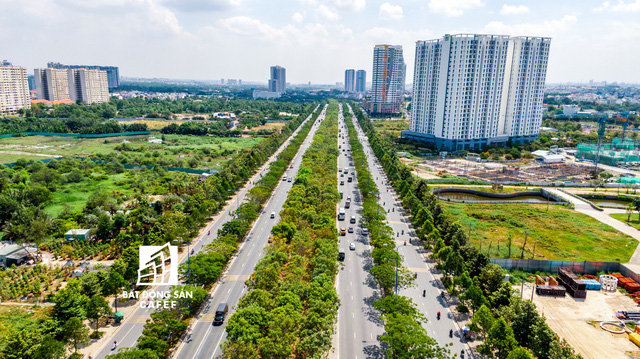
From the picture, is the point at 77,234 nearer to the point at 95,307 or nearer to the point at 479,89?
the point at 95,307

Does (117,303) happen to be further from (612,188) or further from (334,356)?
(612,188)

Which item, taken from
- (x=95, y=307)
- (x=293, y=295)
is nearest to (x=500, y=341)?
(x=293, y=295)

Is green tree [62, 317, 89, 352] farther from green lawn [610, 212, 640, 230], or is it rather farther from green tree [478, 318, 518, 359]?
green lawn [610, 212, 640, 230]

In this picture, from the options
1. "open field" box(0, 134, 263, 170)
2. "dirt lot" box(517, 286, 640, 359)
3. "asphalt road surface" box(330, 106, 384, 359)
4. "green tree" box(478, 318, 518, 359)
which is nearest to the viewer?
"green tree" box(478, 318, 518, 359)

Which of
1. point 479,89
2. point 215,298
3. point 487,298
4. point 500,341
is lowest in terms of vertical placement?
point 215,298

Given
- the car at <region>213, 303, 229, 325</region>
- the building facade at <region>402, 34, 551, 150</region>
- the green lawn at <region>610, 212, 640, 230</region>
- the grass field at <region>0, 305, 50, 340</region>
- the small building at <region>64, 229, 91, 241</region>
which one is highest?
the building facade at <region>402, 34, 551, 150</region>

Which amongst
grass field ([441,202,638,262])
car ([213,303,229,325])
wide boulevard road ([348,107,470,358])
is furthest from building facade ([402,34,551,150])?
car ([213,303,229,325])
